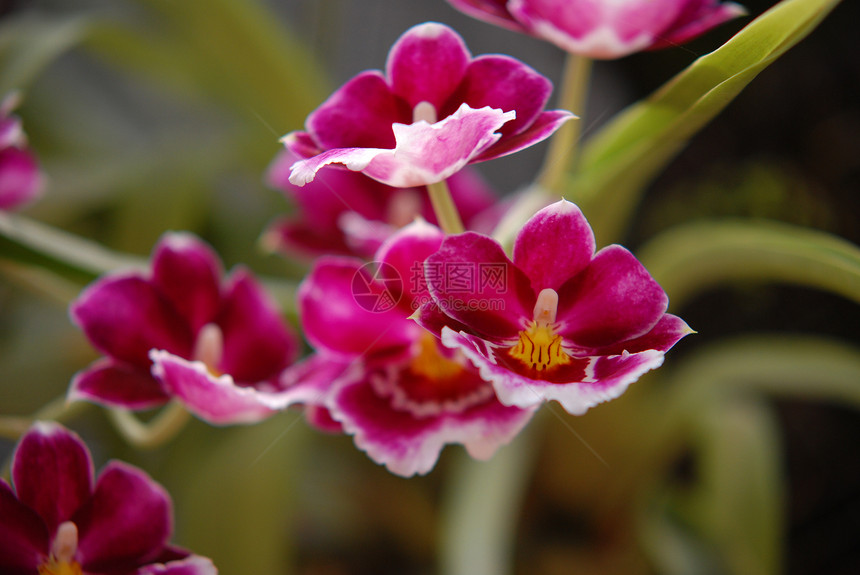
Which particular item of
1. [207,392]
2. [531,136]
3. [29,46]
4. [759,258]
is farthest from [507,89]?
[29,46]

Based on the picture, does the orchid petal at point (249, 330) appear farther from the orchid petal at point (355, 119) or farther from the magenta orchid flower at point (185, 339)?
the orchid petal at point (355, 119)

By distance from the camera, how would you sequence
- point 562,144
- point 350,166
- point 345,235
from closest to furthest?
point 350,166 < point 562,144 < point 345,235

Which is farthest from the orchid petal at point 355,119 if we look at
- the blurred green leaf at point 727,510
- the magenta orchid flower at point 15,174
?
the blurred green leaf at point 727,510

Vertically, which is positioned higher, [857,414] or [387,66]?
[387,66]

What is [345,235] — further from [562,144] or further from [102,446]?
[102,446]

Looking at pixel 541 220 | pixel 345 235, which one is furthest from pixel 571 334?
pixel 345 235

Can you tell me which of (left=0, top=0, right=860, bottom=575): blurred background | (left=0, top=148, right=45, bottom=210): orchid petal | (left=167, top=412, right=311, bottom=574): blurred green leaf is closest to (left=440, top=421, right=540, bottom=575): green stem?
(left=0, top=0, right=860, bottom=575): blurred background

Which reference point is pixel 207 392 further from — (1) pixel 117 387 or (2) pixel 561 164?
(2) pixel 561 164
